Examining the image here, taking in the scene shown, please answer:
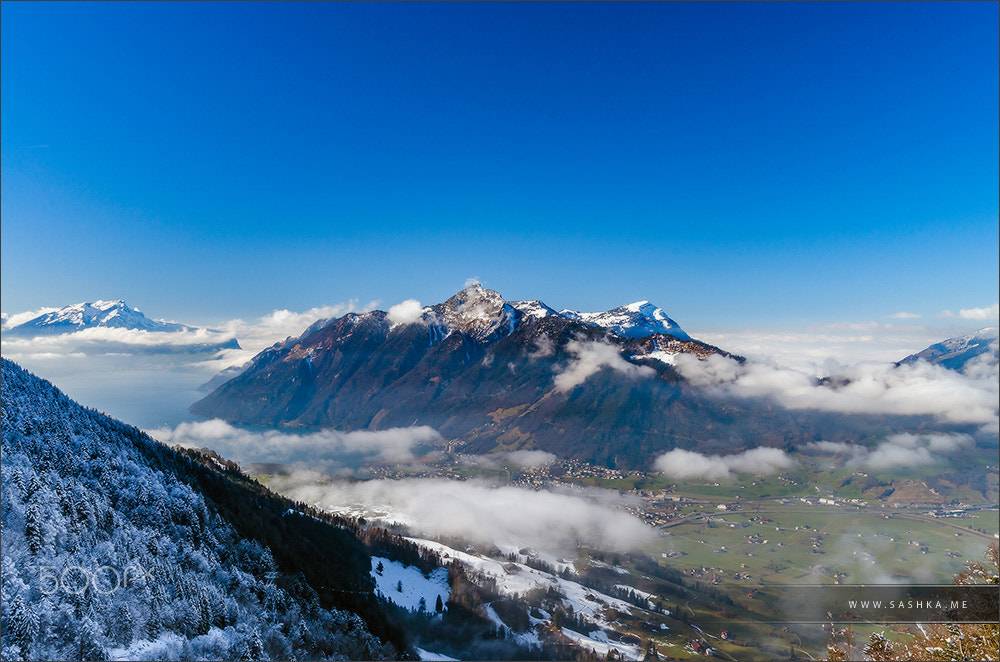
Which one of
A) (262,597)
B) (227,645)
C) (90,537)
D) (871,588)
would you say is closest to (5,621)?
(90,537)

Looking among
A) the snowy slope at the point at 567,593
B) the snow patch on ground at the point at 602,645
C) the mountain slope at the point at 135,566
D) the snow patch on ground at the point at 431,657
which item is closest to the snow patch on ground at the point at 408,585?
the snowy slope at the point at 567,593

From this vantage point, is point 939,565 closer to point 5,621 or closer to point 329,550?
point 329,550

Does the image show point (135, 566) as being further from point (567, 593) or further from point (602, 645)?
point (567, 593)

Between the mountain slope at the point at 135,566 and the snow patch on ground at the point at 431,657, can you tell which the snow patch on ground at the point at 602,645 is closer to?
the snow patch on ground at the point at 431,657

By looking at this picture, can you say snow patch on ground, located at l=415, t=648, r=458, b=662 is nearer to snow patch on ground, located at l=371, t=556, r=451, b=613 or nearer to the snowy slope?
snow patch on ground, located at l=371, t=556, r=451, b=613

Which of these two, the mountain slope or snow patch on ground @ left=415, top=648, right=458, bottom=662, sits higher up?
the mountain slope

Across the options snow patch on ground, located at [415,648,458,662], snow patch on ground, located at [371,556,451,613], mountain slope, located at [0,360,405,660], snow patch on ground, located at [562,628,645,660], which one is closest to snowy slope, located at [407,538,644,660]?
snow patch on ground, located at [562,628,645,660]

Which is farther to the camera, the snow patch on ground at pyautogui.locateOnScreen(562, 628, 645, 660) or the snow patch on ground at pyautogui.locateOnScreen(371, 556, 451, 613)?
the snow patch on ground at pyautogui.locateOnScreen(562, 628, 645, 660)
